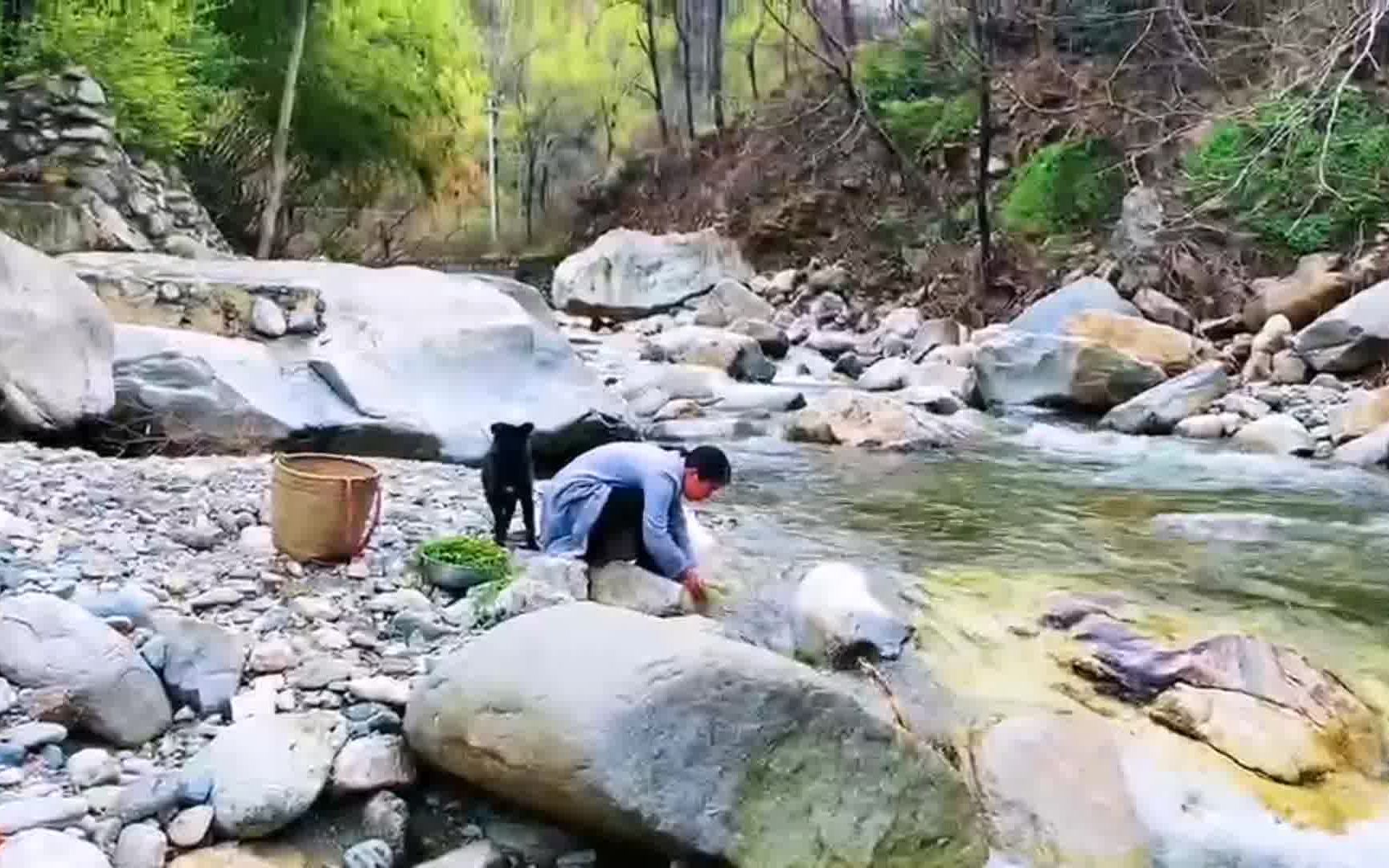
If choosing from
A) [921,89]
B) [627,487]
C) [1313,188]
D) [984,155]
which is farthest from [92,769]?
[921,89]

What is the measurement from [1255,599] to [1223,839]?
6.27 feet

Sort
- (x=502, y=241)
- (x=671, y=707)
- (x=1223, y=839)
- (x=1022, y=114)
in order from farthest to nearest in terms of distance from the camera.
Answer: (x=502, y=241)
(x=1022, y=114)
(x=1223, y=839)
(x=671, y=707)

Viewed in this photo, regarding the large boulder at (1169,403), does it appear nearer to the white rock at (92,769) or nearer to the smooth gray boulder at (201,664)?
the smooth gray boulder at (201,664)

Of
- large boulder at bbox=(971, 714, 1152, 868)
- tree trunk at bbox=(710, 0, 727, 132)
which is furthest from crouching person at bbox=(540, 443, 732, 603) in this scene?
tree trunk at bbox=(710, 0, 727, 132)

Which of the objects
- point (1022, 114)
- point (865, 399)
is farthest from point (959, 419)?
point (1022, 114)

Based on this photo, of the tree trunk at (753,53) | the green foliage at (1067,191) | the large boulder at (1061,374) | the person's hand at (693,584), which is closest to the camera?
the person's hand at (693,584)

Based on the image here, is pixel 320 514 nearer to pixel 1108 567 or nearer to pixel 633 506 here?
pixel 633 506

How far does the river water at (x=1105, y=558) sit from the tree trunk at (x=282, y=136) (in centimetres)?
722

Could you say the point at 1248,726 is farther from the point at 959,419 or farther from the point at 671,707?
the point at 959,419

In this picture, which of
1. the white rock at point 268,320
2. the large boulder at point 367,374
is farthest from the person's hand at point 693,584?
the white rock at point 268,320

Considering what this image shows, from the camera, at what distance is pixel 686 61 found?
23203mm

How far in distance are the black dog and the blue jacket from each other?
133mm

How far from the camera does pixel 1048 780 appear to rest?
3562mm

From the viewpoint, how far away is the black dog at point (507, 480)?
187 inches
